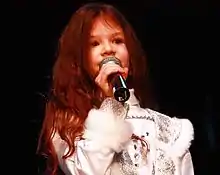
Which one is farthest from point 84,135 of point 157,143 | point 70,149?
point 157,143

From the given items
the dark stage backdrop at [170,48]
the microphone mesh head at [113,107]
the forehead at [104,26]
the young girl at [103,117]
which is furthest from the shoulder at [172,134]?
the dark stage backdrop at [170,48]

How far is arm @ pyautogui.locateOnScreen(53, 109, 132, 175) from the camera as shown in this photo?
3.81 feet

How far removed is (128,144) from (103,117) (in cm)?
8

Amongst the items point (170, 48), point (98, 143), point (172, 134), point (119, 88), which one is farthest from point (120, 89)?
point (170, 48)

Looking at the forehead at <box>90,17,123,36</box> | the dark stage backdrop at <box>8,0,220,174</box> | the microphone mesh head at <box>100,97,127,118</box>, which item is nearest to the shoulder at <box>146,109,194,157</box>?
the microphone mesh head at <box>100,97,127,118</box>

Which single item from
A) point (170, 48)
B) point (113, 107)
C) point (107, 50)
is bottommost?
point (113, 107)

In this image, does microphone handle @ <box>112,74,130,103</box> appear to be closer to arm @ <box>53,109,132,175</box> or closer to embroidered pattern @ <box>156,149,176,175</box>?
arm @ <box>53,109,132,175</box>

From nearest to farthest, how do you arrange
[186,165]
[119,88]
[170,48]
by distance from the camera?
1. [119,88]
2. [186,165]
3. [170,48]

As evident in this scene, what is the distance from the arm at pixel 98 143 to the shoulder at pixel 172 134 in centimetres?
11

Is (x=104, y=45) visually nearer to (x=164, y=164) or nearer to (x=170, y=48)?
(x=164, y=164)

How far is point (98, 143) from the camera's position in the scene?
1.17m

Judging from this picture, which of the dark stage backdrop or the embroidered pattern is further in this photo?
the dark stage backdrop

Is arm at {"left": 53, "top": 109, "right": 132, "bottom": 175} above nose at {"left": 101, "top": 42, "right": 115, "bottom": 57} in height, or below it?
below

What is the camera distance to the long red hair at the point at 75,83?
1.29 metres
